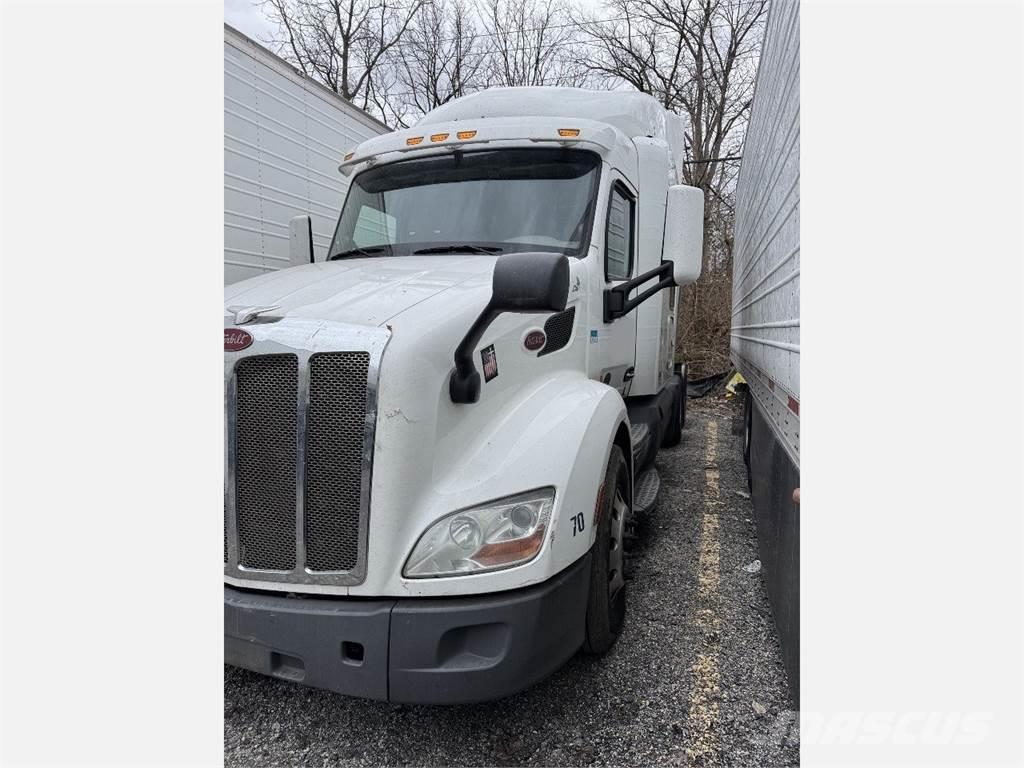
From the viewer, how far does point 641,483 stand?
4531mm

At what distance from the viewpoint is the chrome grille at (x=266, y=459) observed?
7.57 feet

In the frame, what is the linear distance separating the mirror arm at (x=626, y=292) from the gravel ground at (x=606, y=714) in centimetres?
169

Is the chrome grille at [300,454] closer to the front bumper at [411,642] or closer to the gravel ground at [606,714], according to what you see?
the front bumper at [411,642]

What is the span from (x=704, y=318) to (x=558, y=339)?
11660 millimetres

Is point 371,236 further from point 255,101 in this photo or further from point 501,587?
point 501,587

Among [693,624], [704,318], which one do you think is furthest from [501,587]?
[704,318]

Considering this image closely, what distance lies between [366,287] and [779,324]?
2.25 metres

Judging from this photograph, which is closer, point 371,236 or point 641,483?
point 371,236

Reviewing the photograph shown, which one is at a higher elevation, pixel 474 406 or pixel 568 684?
pixel 474 406

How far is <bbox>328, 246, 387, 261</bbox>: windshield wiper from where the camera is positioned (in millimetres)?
3785

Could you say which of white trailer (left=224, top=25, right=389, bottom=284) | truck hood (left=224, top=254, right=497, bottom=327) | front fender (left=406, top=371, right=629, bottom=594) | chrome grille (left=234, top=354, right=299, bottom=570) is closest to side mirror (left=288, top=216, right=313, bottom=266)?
white trailer (left=224, top=25, right=389, bottom=284)

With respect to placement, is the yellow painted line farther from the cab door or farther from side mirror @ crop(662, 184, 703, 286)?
side mirror @ crop(662, 184, 703, 286)

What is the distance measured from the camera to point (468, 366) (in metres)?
2.42

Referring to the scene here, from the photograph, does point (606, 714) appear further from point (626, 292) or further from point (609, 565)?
point (626, 292)
